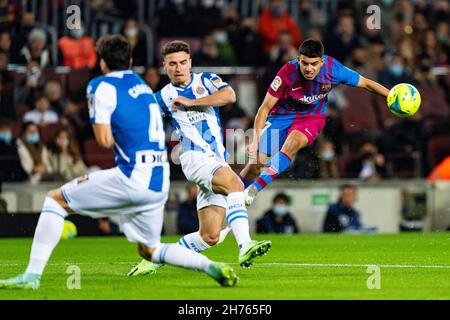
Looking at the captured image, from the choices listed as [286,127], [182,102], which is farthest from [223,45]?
[182,102]

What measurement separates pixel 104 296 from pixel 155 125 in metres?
1.39

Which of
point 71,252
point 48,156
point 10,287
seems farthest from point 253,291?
point 48,156

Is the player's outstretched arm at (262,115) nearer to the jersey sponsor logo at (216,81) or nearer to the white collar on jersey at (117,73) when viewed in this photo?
the jersey sponsor logo at (216,81)

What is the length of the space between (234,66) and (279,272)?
34.8 feet

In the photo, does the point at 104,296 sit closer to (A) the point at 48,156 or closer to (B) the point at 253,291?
(B) the point at 253,291

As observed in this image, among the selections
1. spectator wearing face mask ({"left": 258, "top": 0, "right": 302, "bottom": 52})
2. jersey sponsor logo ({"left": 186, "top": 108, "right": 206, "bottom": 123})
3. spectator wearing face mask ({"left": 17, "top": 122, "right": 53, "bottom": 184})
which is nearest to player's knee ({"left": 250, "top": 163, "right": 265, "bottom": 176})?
jersey sponsor logo ({"left": 186, "top": 108, "right": 206, "bottom": 123})

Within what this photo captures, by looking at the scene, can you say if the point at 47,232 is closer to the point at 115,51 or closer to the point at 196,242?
the point at 115,51

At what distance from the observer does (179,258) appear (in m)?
8.76

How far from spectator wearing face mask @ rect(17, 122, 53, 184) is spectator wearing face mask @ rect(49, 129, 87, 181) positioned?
117 millimetres

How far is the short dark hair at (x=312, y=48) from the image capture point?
12242 millimetres

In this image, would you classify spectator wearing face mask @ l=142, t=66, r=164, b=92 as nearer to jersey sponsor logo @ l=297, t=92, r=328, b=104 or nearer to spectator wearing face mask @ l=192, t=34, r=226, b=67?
spectator wearing face mask @ l=192, t=34, r=226, b=67

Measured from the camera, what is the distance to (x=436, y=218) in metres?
19.2

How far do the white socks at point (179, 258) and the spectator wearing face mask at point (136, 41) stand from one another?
11415mm

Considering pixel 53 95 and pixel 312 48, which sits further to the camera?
pixel 53 95
